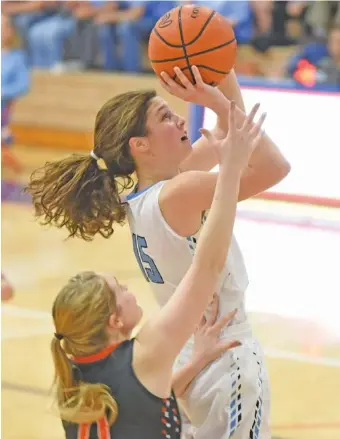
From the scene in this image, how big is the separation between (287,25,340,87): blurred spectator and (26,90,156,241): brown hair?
18.1 feet

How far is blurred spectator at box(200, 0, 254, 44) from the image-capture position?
10.2m

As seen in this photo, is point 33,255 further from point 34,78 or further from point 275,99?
point 34,78

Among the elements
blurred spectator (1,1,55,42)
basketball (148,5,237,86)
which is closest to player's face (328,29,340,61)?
blurred spectator (1,1,55,42)

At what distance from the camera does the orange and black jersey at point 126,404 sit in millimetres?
2516

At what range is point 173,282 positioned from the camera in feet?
9.48

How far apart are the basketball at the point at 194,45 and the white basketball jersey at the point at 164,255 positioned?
0.38 m

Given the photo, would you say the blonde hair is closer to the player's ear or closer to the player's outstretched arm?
the player's outstretched arm

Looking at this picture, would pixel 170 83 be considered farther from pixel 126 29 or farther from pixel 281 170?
pixel 126 29

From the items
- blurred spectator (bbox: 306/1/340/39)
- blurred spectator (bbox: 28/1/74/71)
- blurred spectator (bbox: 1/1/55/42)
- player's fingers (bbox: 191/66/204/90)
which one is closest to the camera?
player's fingers (bbox: 191/66/204/90)

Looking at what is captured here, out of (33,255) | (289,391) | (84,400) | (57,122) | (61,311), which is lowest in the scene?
(57,122)

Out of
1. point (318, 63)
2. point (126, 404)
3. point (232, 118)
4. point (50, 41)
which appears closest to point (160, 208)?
point (232, 118)

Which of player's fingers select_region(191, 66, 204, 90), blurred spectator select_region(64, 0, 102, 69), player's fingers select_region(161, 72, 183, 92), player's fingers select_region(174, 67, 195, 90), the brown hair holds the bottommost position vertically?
blurred spectator select_region(64, 0, 102, 69)

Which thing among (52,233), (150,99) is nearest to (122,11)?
(52,233)

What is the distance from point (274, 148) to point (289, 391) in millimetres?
2278
